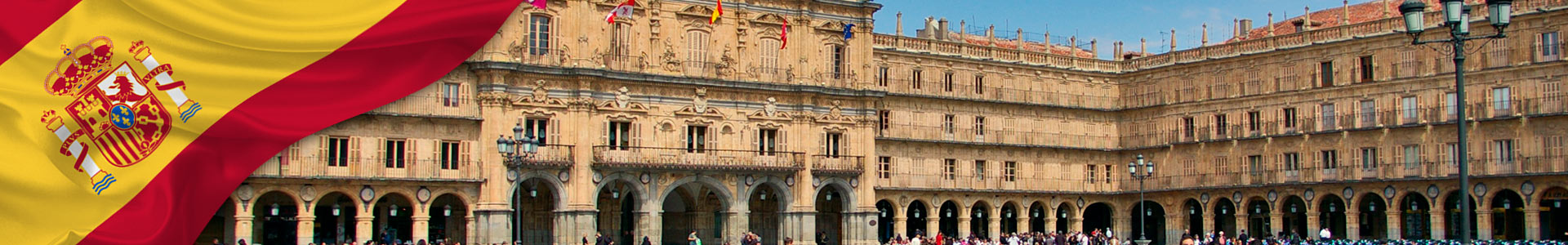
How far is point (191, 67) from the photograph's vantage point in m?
29.1

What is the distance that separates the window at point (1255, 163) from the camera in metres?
65.4

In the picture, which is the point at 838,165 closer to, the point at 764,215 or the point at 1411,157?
the point at 764,215

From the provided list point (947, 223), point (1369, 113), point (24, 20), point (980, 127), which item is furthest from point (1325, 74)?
point (24, 20)

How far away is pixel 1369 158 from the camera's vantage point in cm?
6159

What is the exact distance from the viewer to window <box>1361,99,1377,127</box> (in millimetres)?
61188

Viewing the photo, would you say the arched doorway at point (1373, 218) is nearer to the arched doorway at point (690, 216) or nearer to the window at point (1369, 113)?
the window at point (1369, 113)

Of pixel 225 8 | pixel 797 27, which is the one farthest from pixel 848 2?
pixel 225 8

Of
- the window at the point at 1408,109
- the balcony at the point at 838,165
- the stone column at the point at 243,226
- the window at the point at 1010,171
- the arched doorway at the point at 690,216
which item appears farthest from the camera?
the window at the point at 1010,171

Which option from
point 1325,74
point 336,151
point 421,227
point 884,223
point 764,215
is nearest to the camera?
point 336,151

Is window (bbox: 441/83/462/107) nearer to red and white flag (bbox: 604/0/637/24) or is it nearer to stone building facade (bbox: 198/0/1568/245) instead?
stone building facade (bbox: 198/0/1568/245)

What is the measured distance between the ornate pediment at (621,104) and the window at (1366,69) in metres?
24.7

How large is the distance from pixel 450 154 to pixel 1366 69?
101ft

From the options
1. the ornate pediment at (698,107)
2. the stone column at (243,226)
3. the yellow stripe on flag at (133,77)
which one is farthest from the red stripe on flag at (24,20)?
the ornate pediment at (698,107)

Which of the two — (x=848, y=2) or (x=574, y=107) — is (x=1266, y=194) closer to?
(x=848, y=2)
